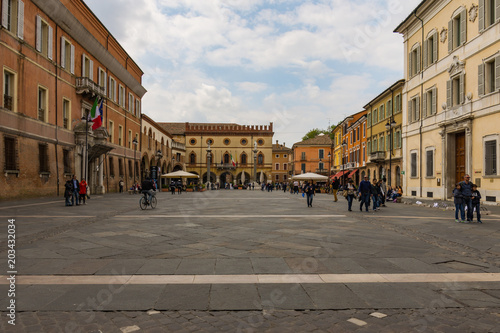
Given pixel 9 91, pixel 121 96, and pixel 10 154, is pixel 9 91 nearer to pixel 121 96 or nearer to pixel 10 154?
pixel 10 154

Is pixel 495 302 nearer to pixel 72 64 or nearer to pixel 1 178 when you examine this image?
pixel 1 178

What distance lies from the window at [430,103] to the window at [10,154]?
24534mm

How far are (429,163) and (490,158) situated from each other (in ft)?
22.0

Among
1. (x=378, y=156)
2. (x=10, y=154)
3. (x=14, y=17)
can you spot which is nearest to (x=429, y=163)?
(x=378, y=156)

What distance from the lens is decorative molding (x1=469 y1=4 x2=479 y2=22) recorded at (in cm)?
1994

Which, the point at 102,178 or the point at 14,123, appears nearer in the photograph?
the point at 14,123

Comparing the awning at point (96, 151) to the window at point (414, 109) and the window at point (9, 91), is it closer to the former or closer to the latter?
the window at point (9, 91)

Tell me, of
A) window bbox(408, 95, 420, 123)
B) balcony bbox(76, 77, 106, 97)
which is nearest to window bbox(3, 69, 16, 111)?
balcony bbox(76, 77, 106, 97)

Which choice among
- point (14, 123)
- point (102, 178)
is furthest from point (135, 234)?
point (102, 178)

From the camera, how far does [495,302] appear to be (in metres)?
4.20

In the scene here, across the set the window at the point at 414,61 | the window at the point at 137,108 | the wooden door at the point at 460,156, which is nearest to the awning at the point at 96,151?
the window at the point at 137,108

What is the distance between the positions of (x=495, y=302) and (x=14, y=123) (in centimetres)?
2152

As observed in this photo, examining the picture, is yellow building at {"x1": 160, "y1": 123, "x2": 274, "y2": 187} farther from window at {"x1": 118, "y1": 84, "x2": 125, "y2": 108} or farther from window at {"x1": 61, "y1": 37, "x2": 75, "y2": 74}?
window at {"x1": 61, "y1": 37, "x2": 75, "y2": 74}

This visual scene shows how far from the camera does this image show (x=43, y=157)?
22750 millimetres
